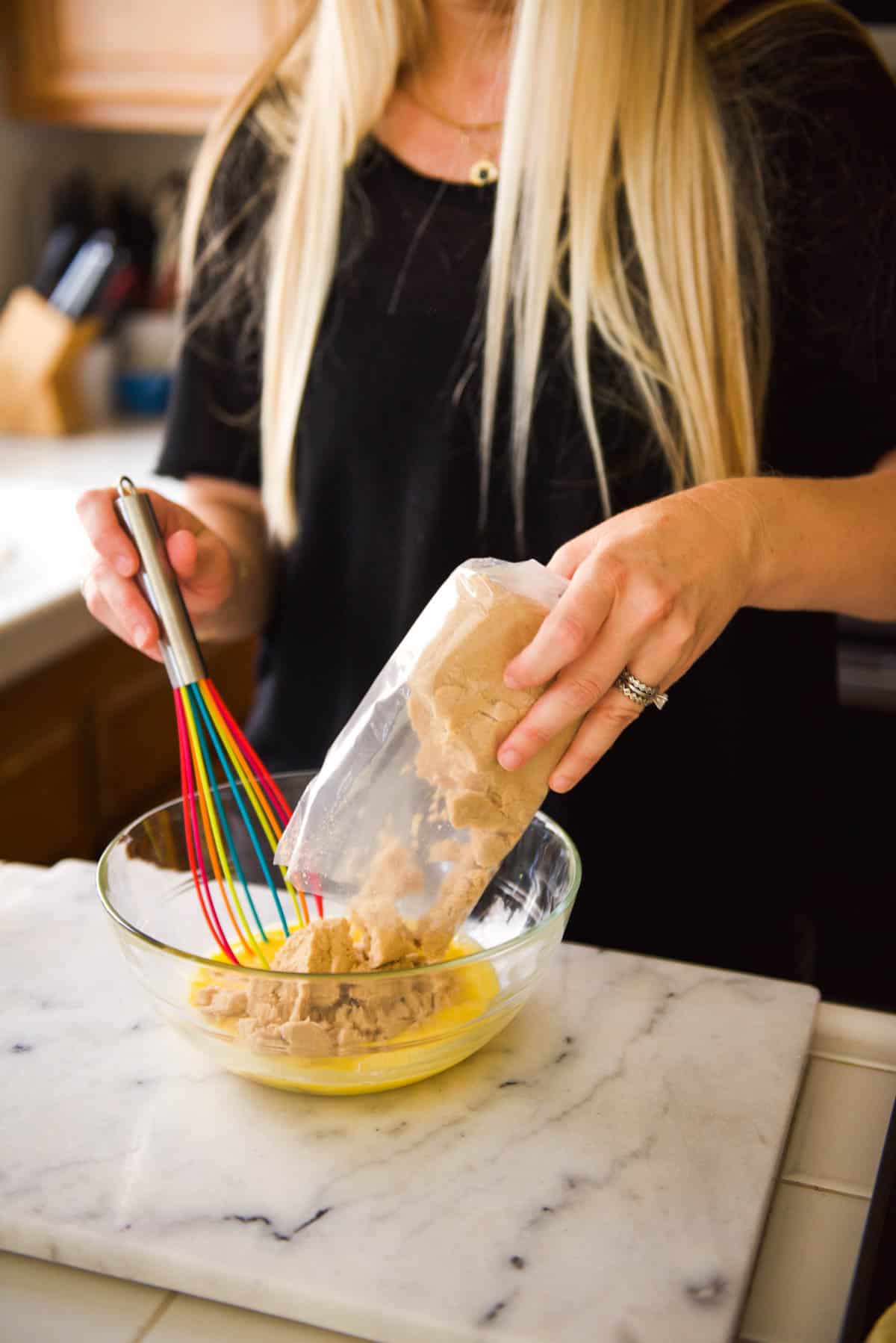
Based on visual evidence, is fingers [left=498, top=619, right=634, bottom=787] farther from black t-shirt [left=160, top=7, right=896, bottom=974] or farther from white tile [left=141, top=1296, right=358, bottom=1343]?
black t-shirt [left=160, top=7, right=896, bottom=974]

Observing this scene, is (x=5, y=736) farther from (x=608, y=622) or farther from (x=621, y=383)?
(x=608, y=622)

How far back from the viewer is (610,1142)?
0.61m

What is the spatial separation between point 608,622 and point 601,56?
1.59 feet

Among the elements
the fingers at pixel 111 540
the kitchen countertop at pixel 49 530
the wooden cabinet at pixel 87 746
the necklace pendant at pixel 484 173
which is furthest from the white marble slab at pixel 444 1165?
the wooden cabinet at pixel 87 746

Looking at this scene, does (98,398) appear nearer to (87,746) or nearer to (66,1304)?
(87,746)

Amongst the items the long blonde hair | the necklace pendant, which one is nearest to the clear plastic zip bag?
the long blonde hair

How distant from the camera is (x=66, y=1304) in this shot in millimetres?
535

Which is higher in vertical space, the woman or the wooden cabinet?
the woman

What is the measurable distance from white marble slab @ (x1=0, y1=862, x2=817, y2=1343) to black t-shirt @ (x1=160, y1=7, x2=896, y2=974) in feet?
0.98

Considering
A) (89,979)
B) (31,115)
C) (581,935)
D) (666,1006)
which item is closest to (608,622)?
(666,1006)

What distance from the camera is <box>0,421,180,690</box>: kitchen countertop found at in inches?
55.8

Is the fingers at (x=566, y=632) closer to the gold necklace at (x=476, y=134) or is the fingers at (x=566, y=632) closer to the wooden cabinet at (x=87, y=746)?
the gold necklace at (x=476, y=134)

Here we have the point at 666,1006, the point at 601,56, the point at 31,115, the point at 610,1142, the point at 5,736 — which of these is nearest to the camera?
the point at 610,1142

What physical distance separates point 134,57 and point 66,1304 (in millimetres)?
2010
